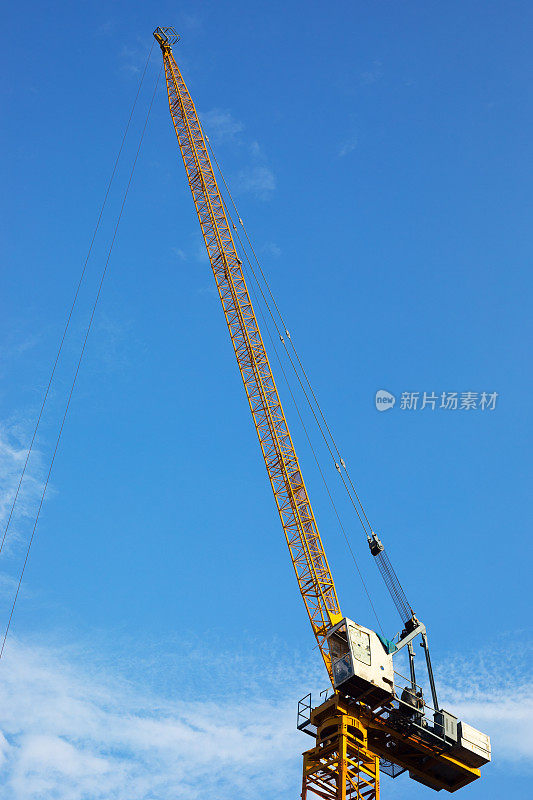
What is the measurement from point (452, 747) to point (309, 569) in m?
16.3

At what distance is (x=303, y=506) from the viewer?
6372 cm

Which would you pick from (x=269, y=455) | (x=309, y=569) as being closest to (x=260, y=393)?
(x=269, y=455)

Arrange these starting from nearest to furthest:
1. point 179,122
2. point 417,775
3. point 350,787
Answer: point 350,787
point 417,775
point 179,122

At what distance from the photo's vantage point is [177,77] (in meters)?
80.5

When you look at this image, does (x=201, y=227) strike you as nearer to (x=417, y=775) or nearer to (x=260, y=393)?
(x=260, y=393)

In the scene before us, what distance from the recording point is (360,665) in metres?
55.3

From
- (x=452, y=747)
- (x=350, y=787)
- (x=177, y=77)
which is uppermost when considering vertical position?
(x=177, y=77)

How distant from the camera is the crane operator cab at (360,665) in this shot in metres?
55.2

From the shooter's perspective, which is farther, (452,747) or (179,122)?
(179,122)

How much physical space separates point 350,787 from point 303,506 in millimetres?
20523

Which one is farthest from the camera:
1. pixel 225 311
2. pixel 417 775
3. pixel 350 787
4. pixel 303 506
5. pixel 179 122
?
pixel 179 122

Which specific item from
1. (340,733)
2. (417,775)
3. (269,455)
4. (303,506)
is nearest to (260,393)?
(269,455)

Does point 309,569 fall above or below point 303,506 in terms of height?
below

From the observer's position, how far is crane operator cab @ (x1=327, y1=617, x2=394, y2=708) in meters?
55.2
